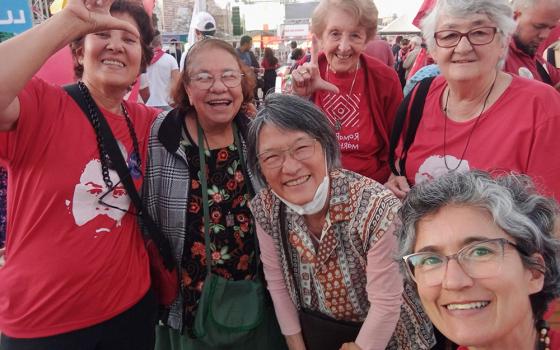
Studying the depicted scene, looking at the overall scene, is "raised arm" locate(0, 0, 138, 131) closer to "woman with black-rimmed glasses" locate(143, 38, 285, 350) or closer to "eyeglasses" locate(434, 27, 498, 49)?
"woman with black-rimmed glasses" locate(143, 38, 285, 350)

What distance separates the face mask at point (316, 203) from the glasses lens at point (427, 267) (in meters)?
0.54

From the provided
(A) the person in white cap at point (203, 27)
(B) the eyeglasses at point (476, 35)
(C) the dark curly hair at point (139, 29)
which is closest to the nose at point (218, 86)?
(C) the dark curly hair at point (139, 29)

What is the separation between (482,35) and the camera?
6.50 feet

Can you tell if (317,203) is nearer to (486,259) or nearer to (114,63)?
(486,259)

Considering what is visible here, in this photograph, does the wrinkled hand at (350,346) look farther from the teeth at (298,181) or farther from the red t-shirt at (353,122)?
the red t-shirt at (353,122)

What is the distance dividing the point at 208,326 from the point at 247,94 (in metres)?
1.20

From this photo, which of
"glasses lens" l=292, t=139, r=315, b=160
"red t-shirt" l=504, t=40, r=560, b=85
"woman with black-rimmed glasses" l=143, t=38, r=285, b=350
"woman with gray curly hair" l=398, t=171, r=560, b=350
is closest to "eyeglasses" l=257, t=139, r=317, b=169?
"glasses lens" l=292, t=139, r=315, b=160

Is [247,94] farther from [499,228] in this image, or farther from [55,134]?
[499,228]

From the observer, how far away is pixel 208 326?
214 cm

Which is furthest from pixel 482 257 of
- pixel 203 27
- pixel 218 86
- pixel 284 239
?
pixel 203 27

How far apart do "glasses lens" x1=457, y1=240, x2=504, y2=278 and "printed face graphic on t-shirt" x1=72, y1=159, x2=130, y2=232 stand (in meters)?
1.33

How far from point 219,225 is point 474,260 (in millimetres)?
1193

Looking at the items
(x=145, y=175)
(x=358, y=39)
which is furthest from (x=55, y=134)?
(x=358, y=39)

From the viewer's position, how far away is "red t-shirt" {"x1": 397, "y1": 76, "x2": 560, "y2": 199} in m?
1.85
